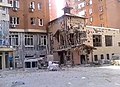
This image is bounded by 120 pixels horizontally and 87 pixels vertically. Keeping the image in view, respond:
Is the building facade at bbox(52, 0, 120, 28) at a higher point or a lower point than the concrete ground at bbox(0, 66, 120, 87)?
higher

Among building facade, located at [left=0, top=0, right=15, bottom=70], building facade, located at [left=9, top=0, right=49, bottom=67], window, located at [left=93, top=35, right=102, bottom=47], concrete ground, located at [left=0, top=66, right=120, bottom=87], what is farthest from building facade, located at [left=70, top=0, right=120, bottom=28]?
concrete ground, located at [left=0, top=66, right=120, bottom=87]

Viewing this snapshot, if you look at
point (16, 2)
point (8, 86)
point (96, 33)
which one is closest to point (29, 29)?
point (16, 2)

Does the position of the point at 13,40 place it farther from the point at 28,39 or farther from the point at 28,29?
the point at 28,29

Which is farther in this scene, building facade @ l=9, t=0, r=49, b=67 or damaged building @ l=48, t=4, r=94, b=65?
damaged building @ l=48, t=4, r=94, b=65

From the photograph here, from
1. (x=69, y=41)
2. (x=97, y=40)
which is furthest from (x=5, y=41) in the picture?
(x=97, y=40)

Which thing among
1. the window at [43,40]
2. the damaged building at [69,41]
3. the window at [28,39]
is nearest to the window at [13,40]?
the window at [28,39]

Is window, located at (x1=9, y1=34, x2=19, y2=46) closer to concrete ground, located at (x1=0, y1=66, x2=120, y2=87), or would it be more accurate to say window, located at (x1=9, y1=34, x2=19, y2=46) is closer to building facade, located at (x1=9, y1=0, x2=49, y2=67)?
building facade, located at (x1=9, y1=0, x2=49, y2=67)

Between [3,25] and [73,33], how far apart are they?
12.8 meters

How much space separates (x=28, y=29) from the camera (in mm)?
48250

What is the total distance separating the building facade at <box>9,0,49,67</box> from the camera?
153 ft

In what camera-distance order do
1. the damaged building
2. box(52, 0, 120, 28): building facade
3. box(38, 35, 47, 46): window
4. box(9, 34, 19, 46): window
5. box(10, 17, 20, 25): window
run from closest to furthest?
box(9, 34, 19, 46): window < box(10, 17, 20, 25): window < the damaged building < box(38, 35, 47, 46): window < box(52, 0, 120, 28): building facade

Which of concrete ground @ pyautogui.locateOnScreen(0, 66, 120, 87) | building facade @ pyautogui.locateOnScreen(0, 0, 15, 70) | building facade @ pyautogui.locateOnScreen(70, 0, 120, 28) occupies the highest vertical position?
building facade @ pyautogui.locateOnScreen(70, 0, 120, 28)

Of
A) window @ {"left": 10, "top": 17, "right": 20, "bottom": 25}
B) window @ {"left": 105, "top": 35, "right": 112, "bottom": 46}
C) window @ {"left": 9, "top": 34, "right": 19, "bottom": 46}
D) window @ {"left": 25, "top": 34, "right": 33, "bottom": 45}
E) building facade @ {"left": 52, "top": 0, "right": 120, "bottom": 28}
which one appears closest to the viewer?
window @ {"left": 9, "top": 34, "right": 19, "bottom": 46}

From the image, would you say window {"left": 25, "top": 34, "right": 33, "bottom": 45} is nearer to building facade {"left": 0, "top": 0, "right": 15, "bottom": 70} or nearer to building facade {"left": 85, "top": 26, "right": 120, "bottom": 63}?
building facade {"left": 0, "top": 0, "right": 15, "bottom": 70}
